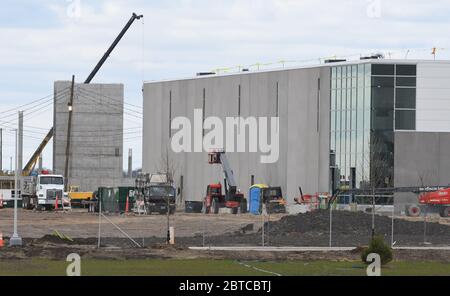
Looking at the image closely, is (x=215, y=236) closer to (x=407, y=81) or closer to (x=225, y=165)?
(x=225, y=165)

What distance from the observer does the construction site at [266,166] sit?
6694 centimetres

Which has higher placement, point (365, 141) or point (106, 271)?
point (365, 141)

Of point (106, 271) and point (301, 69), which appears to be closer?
point (106, 271)

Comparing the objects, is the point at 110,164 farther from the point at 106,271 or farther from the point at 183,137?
the point at 106,271

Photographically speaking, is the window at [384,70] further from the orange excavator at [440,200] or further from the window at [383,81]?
the orange excavator at [440,200]

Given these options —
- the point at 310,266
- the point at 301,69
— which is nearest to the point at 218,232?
the point at 310,266

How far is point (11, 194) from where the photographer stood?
402 ft

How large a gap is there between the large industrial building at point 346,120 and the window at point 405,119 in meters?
0.09

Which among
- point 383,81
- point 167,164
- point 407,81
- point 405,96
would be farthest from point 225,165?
point 167,164

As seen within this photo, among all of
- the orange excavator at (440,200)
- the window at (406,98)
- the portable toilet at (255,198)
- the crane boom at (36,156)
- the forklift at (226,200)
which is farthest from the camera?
the crane boom at (36,156)

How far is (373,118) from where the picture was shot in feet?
350

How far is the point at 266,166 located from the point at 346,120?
38.7ft

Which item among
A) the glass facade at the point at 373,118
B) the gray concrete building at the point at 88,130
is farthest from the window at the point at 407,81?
the gray concrete building at the point at 88,130

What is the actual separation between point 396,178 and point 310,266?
2598 inches
